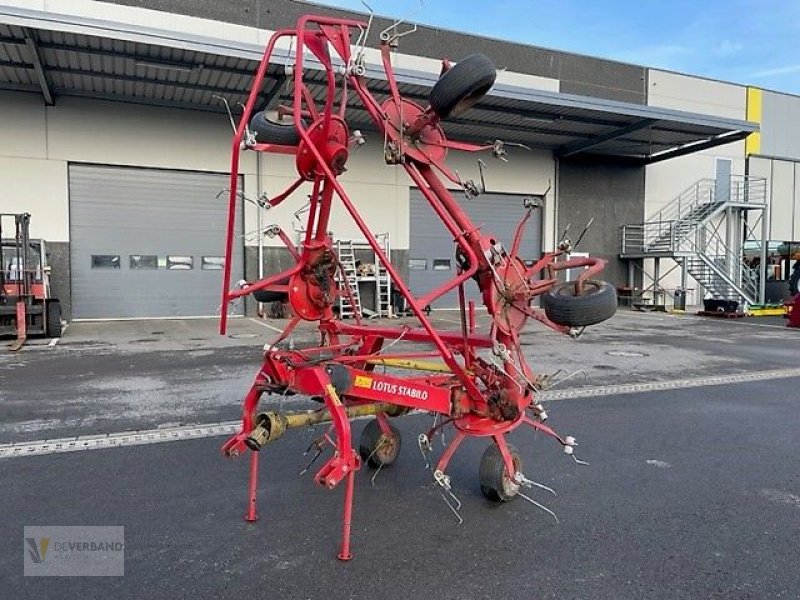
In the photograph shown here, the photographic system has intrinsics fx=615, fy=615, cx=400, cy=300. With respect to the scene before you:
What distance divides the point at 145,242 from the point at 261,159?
3.97m

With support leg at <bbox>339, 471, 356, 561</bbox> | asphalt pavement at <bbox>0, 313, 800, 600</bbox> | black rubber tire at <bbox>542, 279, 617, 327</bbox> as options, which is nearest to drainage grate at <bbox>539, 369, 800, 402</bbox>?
asphalt pavement at <bbox>0, 313, 800, 600</bbox>

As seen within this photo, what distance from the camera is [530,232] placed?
22.1m

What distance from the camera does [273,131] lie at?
13.8ft

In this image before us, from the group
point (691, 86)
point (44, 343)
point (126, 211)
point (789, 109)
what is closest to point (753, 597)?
point (44, 343)

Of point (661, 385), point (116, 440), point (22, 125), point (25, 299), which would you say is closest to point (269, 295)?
point (116, 440)

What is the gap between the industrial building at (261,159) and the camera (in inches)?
581

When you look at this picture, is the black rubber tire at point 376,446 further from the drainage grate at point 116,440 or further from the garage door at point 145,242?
the garage door at point 145,242

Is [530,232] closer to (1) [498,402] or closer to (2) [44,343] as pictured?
(2) [44,343]

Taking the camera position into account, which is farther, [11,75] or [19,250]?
[11,75]

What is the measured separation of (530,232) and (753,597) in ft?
64.8

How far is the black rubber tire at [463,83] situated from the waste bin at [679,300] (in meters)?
20.9

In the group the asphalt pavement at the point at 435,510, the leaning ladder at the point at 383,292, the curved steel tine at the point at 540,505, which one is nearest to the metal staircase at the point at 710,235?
the leaning ladder at the point at 383,292

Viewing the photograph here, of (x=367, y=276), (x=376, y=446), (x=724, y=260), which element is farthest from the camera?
(x=724, y=260)

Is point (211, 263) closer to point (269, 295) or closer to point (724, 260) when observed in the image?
point (269, 295)
